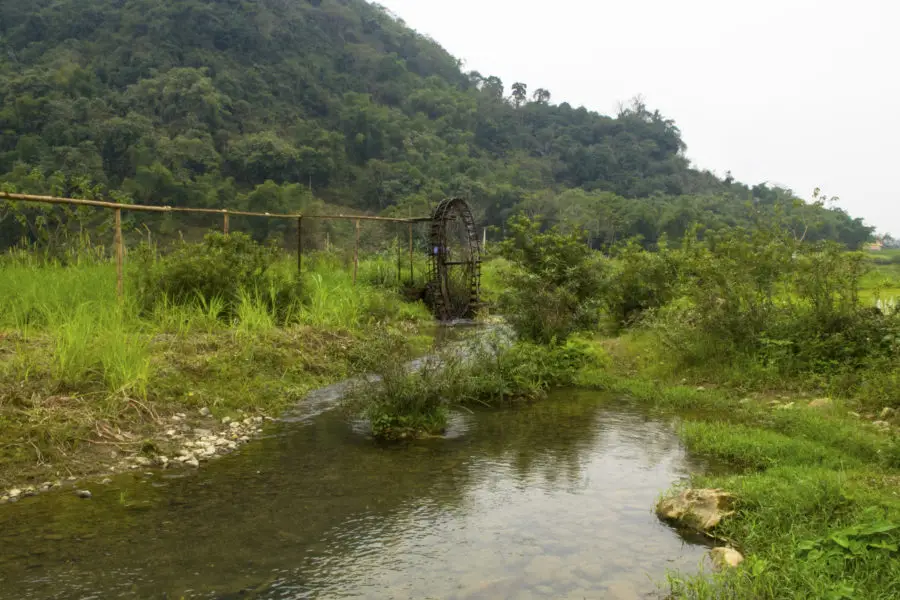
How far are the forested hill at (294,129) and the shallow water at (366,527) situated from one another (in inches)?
1213

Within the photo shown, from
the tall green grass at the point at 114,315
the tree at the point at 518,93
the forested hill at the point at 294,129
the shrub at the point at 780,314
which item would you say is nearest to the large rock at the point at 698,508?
the shrub at the point at 780,314

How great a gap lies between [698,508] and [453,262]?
15.2 m

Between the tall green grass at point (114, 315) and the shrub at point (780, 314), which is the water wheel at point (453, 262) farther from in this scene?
the shrub at point (780, 314)

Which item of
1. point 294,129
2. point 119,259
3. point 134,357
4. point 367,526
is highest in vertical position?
point 294,129

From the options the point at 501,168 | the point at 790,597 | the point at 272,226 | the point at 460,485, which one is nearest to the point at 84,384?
the point at 460,485

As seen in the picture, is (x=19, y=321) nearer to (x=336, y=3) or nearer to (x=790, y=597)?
(x=790, y=597)

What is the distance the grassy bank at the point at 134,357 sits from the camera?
6492mm

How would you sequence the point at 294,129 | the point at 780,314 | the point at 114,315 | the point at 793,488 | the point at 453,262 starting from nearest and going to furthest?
the point at 793,488, the point at 114,315, the point at 780,314, the point at 453,262, the point at 294,129

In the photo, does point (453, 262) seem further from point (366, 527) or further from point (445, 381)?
point (366, 527)

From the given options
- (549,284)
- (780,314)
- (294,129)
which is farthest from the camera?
(294,129)

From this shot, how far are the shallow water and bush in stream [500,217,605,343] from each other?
14.3 feet

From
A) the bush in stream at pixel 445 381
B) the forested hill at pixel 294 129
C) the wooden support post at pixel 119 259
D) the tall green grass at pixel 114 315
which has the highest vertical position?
the forested hill at pixel 294 129

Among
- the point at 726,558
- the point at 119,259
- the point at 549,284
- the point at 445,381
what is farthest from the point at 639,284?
the point at 726,558

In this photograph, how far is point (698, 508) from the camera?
18.0 ft
